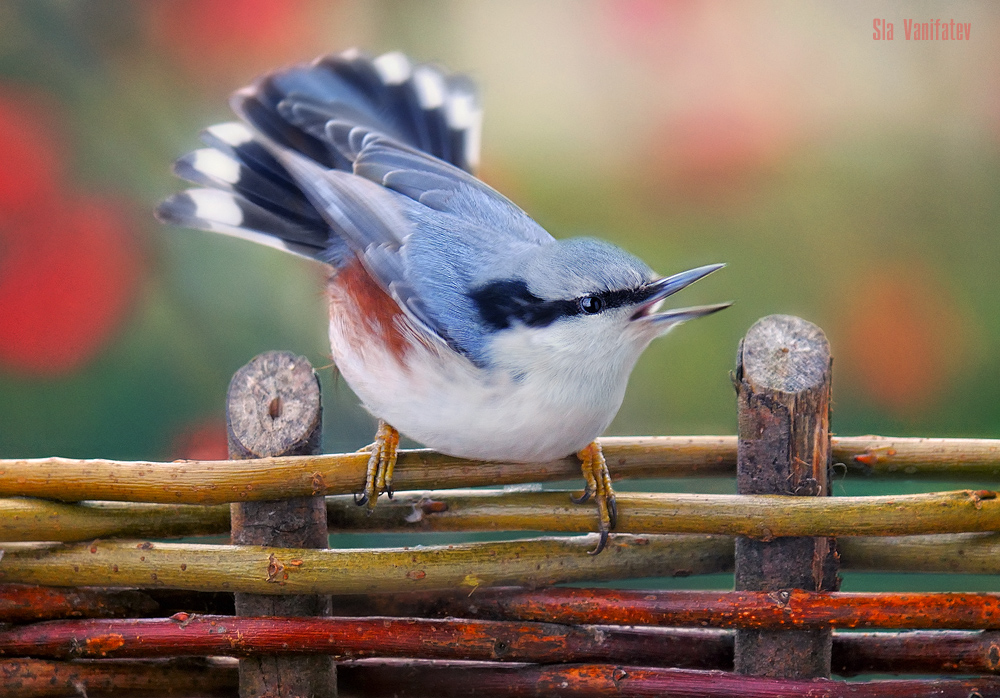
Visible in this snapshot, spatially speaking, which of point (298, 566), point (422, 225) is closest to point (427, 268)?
point (422, 225)

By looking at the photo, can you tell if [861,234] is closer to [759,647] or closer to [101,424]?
[759,647]

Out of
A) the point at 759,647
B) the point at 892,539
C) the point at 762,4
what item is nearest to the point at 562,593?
the point at 759,647

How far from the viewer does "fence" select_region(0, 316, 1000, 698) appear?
0.93 metres

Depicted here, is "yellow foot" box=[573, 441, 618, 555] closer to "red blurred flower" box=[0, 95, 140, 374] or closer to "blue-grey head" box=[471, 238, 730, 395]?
"blue-grey head" box=[471, 238, 730, 395]

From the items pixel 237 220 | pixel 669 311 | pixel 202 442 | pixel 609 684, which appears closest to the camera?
pixel 669 311

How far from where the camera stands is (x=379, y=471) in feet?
3.20

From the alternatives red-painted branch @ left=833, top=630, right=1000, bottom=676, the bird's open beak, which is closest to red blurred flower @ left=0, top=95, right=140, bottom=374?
the bird's open beak

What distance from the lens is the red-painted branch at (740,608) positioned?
36.5 inches

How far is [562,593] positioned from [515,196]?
0.59m

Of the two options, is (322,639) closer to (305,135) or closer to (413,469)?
(413,469)

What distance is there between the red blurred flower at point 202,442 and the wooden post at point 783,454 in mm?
671

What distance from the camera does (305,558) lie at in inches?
36.8

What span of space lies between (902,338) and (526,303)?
2.22 feet

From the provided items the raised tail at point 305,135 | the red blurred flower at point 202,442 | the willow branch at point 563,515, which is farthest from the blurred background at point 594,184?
the willow branch at point 563,515
